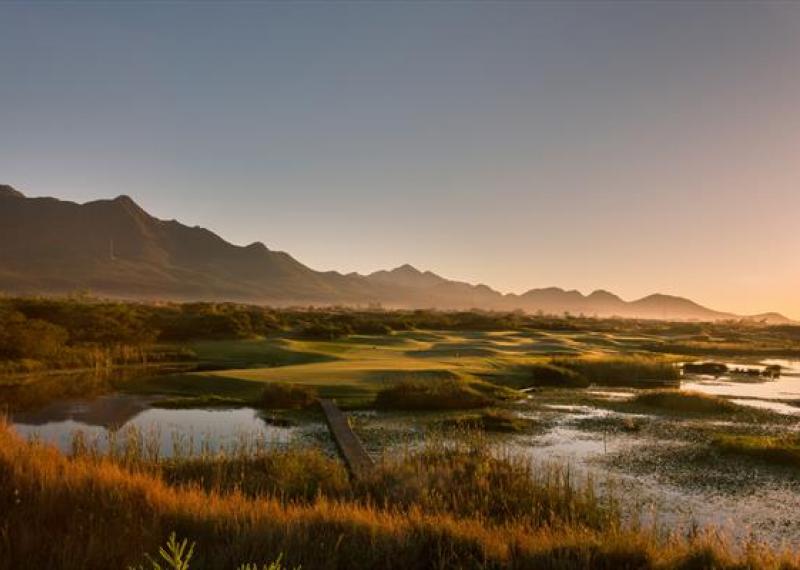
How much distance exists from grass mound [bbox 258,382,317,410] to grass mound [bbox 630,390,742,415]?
53.9ft

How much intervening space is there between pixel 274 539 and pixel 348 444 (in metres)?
11.6

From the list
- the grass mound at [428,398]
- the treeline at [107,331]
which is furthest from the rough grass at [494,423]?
the treeline at [107,331]

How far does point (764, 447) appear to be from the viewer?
22734mm

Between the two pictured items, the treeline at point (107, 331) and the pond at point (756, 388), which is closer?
the pond at point (756, 388)

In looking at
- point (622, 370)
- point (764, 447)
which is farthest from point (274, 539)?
point (622, 370)

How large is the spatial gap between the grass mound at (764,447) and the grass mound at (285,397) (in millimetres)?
17228

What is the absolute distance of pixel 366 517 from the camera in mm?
11211

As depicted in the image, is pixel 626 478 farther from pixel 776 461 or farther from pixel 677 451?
pixel 776 461

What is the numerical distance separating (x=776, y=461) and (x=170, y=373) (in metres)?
33.2

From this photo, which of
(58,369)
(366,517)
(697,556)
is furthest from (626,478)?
(58,369)

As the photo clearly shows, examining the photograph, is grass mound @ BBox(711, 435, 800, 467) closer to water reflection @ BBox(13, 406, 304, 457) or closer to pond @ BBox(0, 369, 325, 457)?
pond @ BBox(0, 369, 325, 457)

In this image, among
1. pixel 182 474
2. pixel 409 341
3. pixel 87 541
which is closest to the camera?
pixel 87 541

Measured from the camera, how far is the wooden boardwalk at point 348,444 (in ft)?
58.5

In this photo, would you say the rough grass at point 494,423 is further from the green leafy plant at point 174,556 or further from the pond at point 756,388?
the green leafy plant at point 174,556
